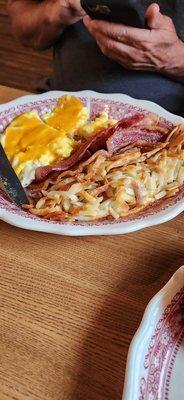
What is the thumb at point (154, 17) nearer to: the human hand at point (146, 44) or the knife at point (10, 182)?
the human hand at point (146, 44)

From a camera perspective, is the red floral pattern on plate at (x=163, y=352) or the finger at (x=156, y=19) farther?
the finger at (x=156, y=19)


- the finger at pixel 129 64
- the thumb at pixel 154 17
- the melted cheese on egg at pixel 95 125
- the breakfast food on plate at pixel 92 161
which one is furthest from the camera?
the finger at pixel 129 64

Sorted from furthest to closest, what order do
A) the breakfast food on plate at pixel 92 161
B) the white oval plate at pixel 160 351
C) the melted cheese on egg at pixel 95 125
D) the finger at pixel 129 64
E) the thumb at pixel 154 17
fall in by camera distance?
the finger at pixel 129 64 < the thumb at pixel 154 17 < the melted cheese on egg at pixel 95 125 < the breakfast food on plate at pixel 92 161 < the white oval plate at pixel 160 351

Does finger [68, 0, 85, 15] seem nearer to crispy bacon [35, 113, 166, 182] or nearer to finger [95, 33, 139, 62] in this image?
finger [95, 33, 139, 62]

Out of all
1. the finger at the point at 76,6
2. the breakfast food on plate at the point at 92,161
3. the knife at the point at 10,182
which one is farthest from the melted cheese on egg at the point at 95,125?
the finger at the point at 76,6

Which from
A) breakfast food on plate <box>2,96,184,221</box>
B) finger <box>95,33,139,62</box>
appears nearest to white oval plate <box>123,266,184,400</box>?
breakfast food on plate <box>2,96,184,221</box>
